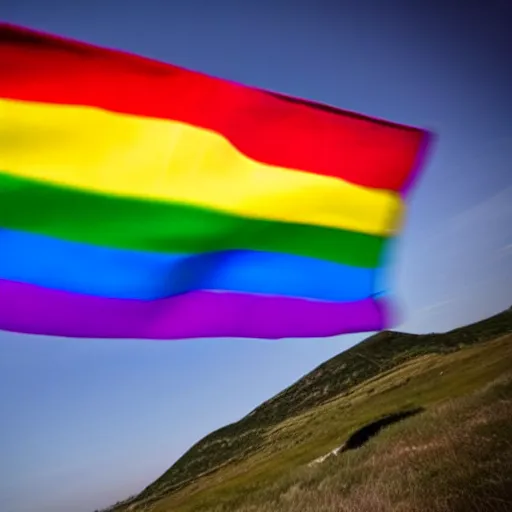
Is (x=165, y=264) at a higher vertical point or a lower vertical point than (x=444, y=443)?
higher

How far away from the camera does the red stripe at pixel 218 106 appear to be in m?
5.55

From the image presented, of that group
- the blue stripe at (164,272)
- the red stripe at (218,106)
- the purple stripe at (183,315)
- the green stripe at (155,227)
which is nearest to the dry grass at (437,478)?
the purple stripe at (183,315)

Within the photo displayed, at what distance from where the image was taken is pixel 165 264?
20.8 feet

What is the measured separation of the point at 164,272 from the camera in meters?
6.31

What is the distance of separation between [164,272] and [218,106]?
2.11 m

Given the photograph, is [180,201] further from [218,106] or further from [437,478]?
[437,478]

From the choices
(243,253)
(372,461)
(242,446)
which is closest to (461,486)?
(243,253)

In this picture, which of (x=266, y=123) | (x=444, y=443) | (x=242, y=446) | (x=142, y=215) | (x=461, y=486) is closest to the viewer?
(x=142, y=215)

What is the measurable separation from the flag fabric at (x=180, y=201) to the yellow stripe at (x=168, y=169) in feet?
0.05

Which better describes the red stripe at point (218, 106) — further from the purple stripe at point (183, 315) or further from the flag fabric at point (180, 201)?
the purple stripe at point (183, 315)

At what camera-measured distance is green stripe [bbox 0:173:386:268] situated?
5.76 meters

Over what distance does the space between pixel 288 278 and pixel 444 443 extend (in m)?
9.50

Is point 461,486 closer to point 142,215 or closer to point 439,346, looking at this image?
point 142,215

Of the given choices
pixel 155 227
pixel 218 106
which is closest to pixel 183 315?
pixel 155 227
